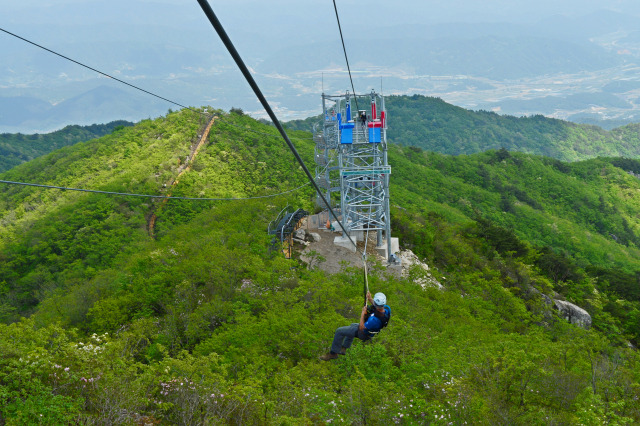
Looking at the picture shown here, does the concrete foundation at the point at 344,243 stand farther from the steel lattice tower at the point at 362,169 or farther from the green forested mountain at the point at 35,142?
the green forested mountain at the point at 35,142

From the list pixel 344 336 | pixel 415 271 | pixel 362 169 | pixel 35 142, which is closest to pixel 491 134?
pixel 362 169

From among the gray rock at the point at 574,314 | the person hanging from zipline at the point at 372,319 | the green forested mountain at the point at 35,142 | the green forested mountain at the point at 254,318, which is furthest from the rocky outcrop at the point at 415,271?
the green forested mountain at the point at 35,142

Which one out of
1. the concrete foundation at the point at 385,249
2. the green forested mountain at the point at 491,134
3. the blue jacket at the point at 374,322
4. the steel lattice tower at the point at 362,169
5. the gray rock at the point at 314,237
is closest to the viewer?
the blue jacket at the point at 374,322

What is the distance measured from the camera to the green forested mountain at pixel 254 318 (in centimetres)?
935

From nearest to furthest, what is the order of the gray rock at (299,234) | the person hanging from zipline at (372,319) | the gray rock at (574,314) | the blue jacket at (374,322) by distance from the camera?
the person hanging from zipline at (372,319), the blue jacket at (374,322), the gray rock at (299,234), the gray rock at (574,314)

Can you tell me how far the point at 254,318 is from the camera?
1438cm

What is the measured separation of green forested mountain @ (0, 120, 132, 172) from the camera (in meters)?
90.8

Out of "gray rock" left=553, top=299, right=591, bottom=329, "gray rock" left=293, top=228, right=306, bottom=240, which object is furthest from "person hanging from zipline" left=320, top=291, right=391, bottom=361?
"gray rock" left=553, top=299, right=591, bottom=329

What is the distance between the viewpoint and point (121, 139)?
5284 centimetres

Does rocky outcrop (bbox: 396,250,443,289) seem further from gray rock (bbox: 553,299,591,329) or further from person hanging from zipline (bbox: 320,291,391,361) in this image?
person hanging from zipline (bbox: 320,291,391,361)

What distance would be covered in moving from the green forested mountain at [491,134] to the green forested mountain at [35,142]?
62.6 m

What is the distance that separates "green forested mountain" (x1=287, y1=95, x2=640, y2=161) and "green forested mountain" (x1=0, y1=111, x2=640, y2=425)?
315ft

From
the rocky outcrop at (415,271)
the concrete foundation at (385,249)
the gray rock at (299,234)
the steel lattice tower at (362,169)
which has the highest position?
the steel lattice tower at (362,169)

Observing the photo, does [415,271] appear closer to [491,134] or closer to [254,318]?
[254,318]
